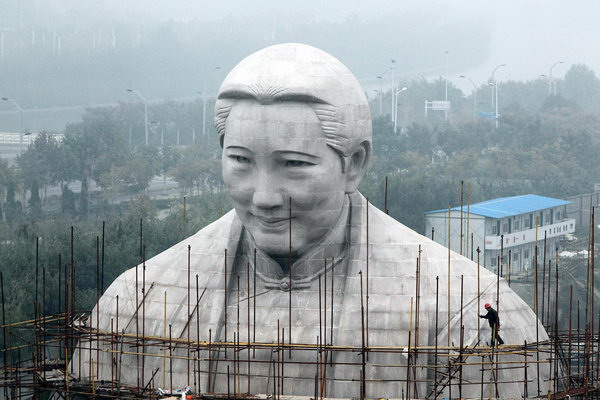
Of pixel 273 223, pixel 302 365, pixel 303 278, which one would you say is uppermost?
pixel 273 223

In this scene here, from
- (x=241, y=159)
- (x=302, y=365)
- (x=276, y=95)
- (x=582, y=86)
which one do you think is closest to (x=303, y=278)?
(x=302, y=365)

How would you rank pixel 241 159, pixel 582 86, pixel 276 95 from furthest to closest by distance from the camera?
pixel 582 86
pixel 241 159
pixel 276 95

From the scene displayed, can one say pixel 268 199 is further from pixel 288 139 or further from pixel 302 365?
pixel 302 365

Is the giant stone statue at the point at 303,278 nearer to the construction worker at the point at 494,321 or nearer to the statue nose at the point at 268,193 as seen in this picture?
the statue nose at the point at 268,193

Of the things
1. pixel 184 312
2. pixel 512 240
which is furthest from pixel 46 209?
pixel 184 312

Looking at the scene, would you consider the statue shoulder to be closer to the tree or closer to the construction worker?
the construction worker

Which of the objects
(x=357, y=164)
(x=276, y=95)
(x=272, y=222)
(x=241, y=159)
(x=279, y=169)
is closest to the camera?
(x=276, y=95)

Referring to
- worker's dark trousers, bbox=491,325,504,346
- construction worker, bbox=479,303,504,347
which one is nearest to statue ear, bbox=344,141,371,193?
construction worker, bbox=479,303,504,347
